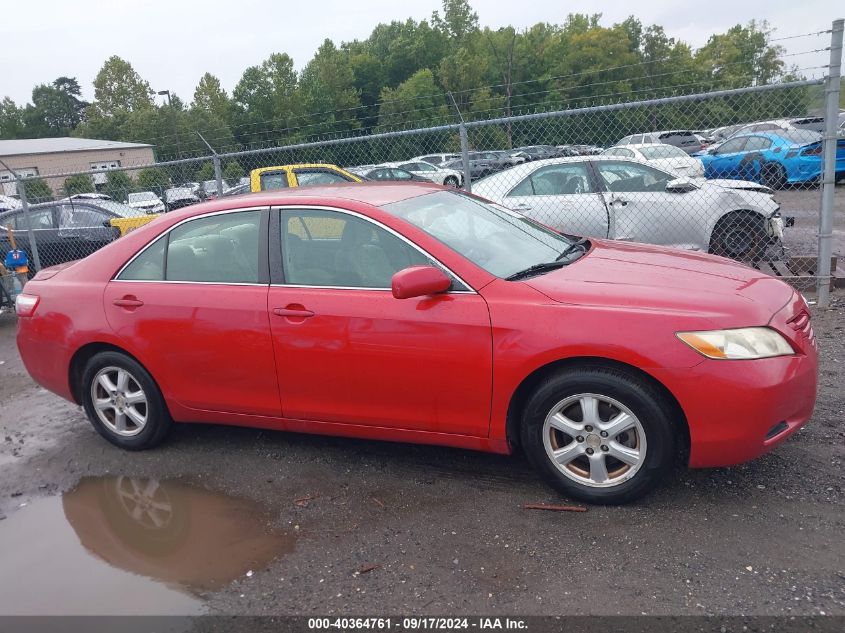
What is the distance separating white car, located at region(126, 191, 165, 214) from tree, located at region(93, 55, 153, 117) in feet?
245

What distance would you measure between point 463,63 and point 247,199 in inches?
1441

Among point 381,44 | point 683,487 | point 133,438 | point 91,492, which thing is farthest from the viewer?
point 381,44

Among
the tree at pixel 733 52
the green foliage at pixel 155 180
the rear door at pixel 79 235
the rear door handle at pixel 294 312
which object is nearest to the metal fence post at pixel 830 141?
the rear door handle at pixel 294 312

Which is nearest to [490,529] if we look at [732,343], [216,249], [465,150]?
[732,343]

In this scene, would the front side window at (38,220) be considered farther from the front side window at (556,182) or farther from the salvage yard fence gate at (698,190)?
the front side window at (556,182)

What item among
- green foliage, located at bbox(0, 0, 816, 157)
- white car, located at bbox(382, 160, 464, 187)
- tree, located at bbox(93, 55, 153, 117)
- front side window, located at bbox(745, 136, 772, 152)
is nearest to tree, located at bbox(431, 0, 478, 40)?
green foliage, located at bbox(0, 0, 816, 157)

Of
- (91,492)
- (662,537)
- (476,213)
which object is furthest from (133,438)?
(662,537)

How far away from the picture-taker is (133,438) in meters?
4.72

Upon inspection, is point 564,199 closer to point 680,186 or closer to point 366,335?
point 680,186

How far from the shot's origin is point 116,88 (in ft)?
264

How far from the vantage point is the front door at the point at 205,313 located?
4.16 metres

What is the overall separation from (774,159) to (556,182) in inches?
170

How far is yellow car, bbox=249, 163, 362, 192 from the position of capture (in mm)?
12008

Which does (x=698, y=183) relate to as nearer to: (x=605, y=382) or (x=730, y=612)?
(x=605, y=382)
